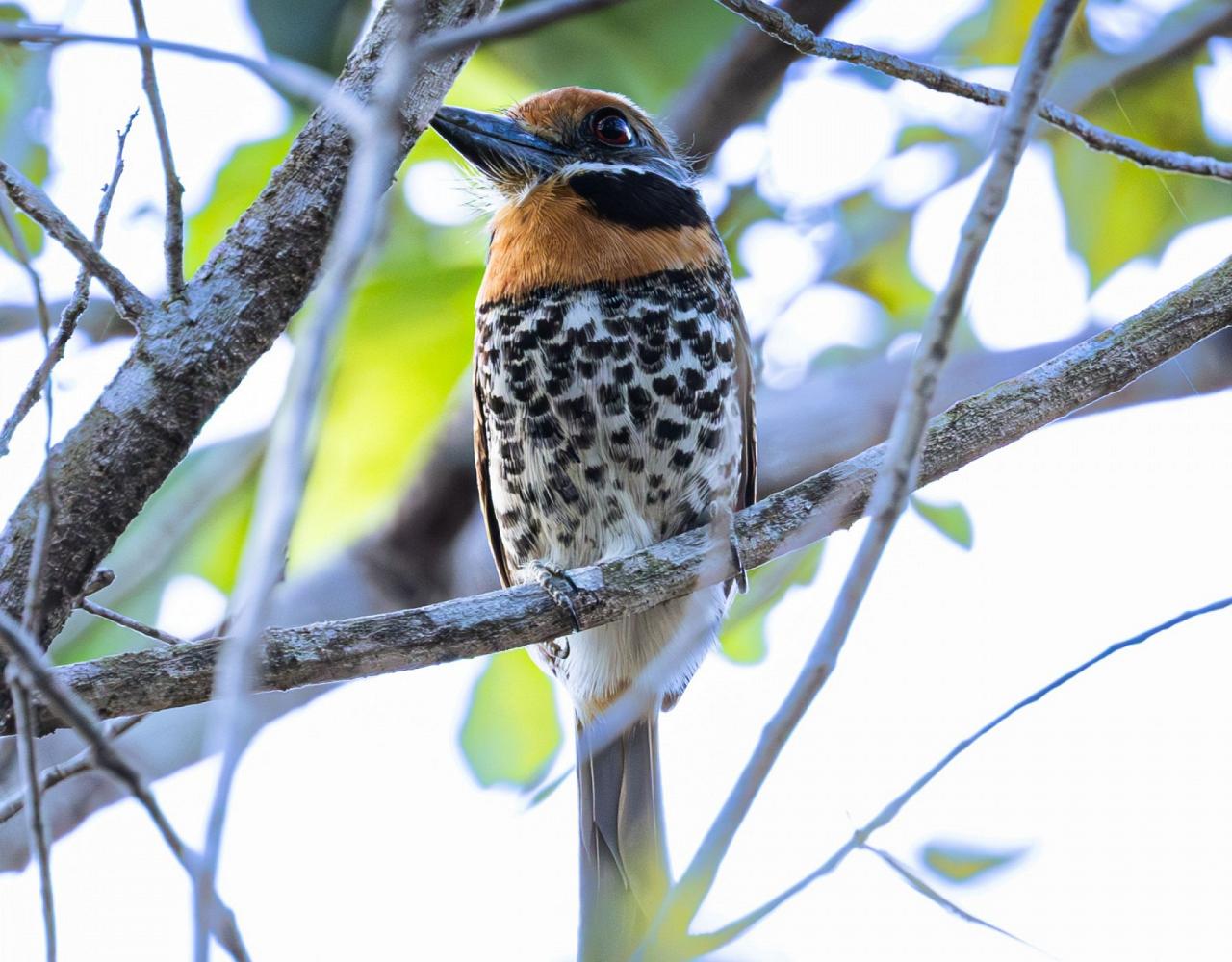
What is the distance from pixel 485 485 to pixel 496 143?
909mm

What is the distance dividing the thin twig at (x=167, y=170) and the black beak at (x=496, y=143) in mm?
1092

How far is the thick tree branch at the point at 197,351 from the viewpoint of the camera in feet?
6.47

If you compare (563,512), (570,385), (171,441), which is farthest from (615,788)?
(171,441)

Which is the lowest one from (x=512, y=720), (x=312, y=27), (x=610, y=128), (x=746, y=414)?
(x=512, y=720)

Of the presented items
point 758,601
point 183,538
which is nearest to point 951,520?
point 758,601

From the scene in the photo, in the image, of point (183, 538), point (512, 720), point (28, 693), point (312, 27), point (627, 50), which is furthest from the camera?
point (627, 50)

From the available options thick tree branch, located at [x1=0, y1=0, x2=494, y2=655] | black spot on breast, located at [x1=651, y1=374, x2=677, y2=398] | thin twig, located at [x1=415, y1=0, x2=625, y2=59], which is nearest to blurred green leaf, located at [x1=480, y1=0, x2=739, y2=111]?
black spot on breast, located at [x1=651, y1=374, x2=677, y2=398]

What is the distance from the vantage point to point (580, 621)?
2.30 m

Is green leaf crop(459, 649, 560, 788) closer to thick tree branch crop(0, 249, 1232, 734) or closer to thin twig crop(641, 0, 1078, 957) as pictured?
thick tree branch crop(0, 249, 1232, 734)

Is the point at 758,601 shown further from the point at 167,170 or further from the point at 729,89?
the point at 167,170

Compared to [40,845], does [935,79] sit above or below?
above

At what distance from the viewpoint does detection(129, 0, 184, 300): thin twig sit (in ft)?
6.38

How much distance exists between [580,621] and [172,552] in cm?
242

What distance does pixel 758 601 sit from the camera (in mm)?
3432
